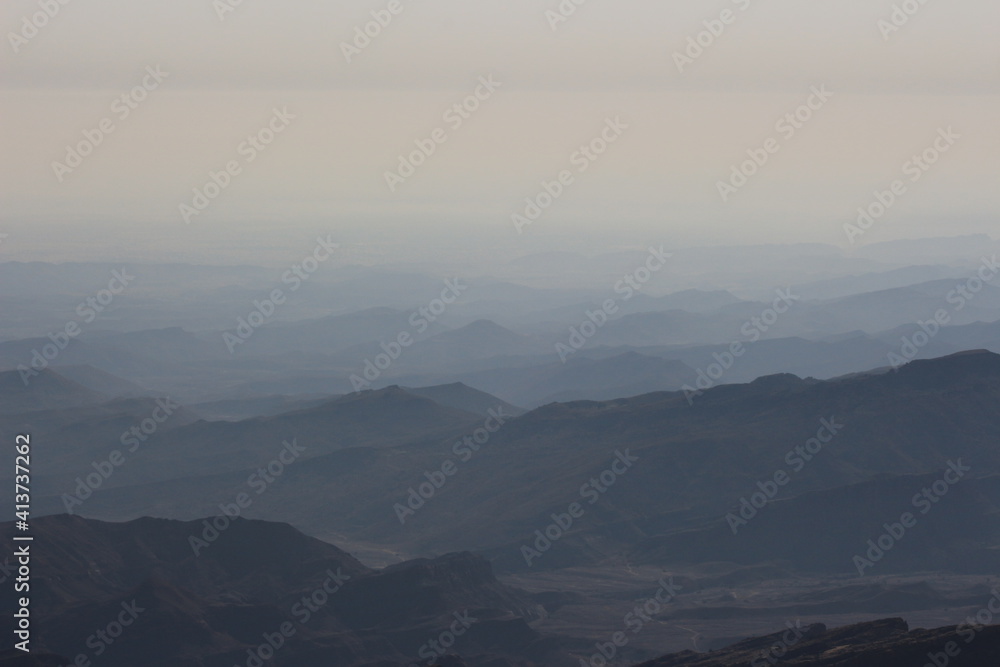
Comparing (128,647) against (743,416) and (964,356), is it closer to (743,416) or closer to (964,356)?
(743,416)

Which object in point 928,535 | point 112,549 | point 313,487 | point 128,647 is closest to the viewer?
point 128,647

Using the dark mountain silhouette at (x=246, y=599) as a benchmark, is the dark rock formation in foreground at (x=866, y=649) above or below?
above

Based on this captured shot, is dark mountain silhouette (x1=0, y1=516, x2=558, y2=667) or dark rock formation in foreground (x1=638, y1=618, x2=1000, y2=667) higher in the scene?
dark rock formation in foreground (x1=638, y1=618, x2=1000, y2=667)

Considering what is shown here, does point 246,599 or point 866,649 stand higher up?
point 866,649

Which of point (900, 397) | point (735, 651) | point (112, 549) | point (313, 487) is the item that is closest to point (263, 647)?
point (112, 549)

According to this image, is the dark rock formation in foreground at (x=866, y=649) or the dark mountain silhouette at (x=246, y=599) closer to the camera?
the dark rock formation in foreground at (x=866, y=649)

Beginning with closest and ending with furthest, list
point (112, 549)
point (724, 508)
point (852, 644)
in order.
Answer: point (852, 644) → point (112, 549) → point (724, 508)

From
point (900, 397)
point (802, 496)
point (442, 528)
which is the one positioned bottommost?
point (442, 528)

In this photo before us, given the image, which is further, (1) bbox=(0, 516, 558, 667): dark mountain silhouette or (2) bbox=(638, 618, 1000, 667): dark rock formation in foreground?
(1) bbox=(0, 516, 558, 667): dark mountain silhouette

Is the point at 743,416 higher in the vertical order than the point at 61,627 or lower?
higher

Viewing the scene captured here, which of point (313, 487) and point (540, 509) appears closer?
point (540, 509)

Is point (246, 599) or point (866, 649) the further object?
point (246, 599)
